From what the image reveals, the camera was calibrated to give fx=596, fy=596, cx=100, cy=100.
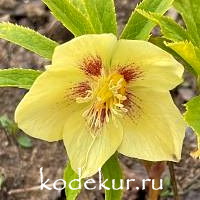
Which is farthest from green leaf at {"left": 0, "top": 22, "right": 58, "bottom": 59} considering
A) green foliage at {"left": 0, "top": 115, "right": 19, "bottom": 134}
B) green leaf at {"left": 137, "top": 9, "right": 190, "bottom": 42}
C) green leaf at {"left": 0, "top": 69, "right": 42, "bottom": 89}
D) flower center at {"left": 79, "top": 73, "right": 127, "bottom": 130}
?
green foliage at {"left": 0, "top": 115, "right": 19, "bottom": 134}

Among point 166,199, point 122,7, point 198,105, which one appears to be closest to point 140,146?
point 198,105

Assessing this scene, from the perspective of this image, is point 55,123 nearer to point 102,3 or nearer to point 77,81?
point 77,81

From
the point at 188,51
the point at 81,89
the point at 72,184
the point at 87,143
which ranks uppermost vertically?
the point at 188,51

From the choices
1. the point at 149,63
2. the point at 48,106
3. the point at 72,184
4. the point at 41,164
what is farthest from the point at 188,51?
the point at 41,164

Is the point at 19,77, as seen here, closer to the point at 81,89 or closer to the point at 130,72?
the point at 81,89

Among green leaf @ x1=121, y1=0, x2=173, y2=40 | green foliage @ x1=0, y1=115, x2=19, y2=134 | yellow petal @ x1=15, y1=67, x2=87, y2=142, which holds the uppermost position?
green leaf @ x1=121, y1=0, x2=173, y2=40

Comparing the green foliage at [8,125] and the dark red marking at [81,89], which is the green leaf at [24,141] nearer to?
the green foliage at [8,125]

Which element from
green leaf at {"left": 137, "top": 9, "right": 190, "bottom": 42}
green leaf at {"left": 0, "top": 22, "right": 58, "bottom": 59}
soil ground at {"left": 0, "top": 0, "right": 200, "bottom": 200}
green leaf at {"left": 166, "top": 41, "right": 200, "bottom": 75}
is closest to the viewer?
green leaf at {"left": 166, "top": 41, "right": 200, "bottom": 75}

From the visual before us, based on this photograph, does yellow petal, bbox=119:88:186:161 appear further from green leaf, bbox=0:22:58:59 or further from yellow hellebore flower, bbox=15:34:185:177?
green leaf, bbox=0:22:58:59
